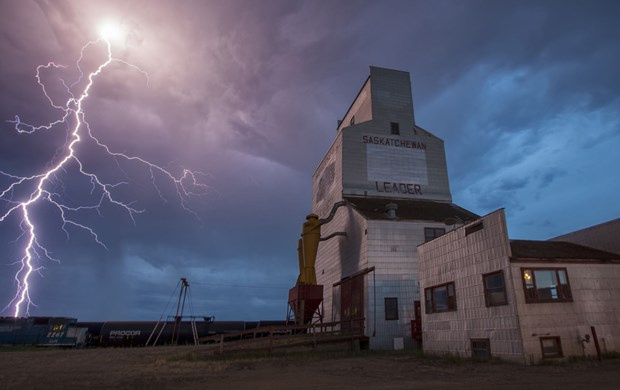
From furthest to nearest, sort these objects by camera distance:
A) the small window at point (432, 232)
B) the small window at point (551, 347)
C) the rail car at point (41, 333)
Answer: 1. the rail car at point (41, 333)
2. the small window at point (432, 232)
3. the small window at point (551, 347)

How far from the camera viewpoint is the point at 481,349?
15.4 meters

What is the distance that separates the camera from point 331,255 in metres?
34.9

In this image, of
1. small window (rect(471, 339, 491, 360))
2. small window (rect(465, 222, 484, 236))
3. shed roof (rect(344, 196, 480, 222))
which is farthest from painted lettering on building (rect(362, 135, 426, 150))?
small window (rect(471, 339, 491, 360))

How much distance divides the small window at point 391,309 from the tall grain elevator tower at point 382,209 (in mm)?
63

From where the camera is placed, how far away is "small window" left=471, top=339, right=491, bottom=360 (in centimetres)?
1505

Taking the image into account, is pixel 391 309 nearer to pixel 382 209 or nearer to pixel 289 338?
pixel 289 338

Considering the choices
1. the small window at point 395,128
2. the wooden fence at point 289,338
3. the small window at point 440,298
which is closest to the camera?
the small window at point 440,298

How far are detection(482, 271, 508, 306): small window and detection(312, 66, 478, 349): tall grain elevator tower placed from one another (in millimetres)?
9227

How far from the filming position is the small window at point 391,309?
25.1m

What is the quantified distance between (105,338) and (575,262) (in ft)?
115

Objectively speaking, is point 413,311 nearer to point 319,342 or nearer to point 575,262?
point 319,342

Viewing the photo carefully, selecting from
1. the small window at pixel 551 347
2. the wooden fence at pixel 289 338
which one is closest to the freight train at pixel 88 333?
the wooden fence at pixel 289 338

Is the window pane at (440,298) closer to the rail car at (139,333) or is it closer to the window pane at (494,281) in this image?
the window pane at (494,281)

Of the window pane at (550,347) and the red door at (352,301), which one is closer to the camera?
the window pane at (550,347)
